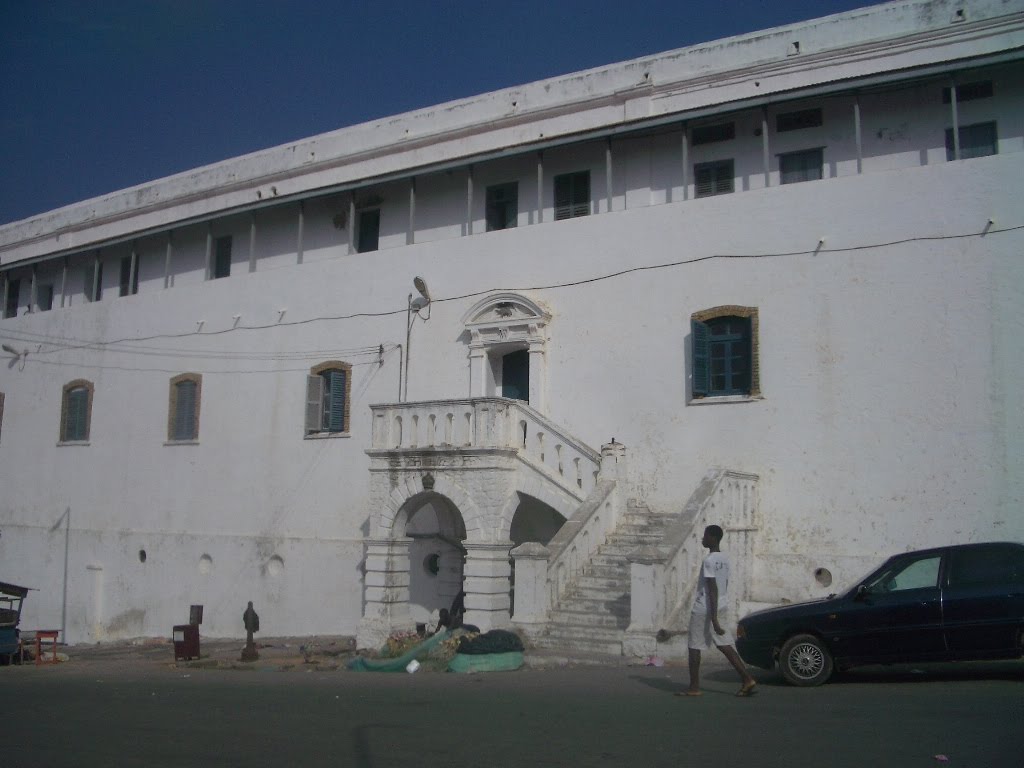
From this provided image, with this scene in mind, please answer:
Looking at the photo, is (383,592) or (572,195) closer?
(383,592)

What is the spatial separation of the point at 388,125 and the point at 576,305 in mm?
8068

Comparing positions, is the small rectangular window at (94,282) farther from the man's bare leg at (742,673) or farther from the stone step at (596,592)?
the man's bare leg at (742,673)

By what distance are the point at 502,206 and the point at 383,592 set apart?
27.4 ft

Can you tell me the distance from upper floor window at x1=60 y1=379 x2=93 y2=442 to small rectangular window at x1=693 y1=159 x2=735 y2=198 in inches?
677

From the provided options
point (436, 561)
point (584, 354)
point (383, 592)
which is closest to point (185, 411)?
point (436, 561)

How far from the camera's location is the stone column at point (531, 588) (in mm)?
14164

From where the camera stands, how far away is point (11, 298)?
101ft

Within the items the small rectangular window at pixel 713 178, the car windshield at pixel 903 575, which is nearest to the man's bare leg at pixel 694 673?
the car windshield at pixel 903 575

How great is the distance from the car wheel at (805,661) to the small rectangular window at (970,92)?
1035 cm

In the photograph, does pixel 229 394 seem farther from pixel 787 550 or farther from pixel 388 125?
pixel 787 550

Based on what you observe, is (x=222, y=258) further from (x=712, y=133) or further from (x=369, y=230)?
(x=712, y=133)

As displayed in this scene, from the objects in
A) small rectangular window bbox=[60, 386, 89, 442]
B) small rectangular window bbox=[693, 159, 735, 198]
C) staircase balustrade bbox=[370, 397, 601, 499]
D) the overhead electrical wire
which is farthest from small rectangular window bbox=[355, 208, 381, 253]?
small rectangular window bbox=[60, 386, 89, 442]

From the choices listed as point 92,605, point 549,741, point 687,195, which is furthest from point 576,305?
point 92,605

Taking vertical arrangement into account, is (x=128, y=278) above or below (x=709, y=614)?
above
